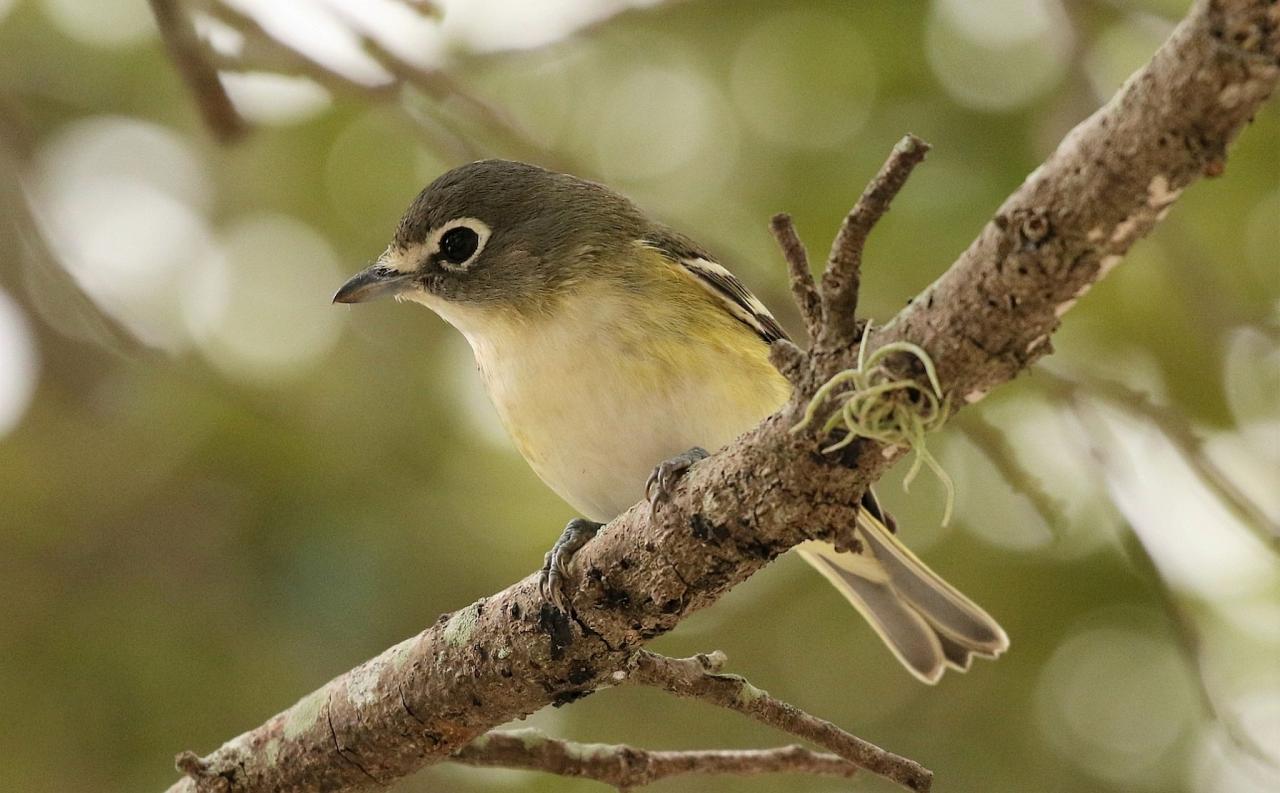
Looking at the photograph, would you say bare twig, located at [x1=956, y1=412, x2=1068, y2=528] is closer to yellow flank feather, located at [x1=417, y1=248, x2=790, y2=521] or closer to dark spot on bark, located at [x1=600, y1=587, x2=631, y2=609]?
yellow flank feather, located at [x1=417, y1=248, x2=790, y2=521]

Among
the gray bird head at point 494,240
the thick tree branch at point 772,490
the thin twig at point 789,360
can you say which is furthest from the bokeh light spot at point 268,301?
the thin twig at point 789,360

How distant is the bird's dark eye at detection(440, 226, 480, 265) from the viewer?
4.22 meters

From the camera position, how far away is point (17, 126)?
4582mm

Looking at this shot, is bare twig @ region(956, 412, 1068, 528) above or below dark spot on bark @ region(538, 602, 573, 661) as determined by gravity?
above

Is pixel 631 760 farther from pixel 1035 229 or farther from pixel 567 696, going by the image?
pixel 1035 229

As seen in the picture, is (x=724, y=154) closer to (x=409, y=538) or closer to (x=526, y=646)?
(x=409, y=538)

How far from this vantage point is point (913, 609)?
4238 mm

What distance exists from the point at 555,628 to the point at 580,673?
0.12 metres

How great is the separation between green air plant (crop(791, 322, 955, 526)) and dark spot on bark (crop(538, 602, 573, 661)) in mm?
882

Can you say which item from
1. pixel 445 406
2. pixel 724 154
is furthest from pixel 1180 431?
pixel 445 406

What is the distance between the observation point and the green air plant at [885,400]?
6.64 ft

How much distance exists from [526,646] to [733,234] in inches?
133

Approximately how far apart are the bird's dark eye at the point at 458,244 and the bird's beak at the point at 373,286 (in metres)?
0.13

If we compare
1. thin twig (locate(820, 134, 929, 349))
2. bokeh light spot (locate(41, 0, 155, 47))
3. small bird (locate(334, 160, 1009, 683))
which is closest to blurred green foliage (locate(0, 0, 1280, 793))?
bokeh light spot (locate(41, 0, 155, 47))
